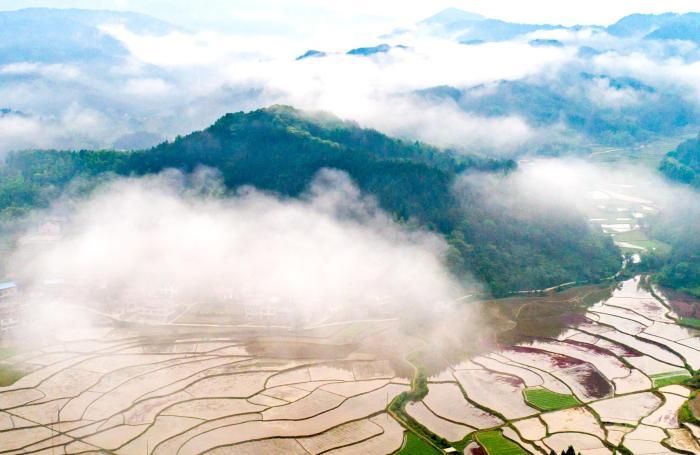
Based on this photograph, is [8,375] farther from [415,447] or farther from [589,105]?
[589,105]

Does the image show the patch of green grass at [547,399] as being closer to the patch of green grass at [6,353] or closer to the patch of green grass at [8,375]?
the patch of green grass at [8,375]

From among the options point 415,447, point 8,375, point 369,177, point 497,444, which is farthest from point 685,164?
point 8,375

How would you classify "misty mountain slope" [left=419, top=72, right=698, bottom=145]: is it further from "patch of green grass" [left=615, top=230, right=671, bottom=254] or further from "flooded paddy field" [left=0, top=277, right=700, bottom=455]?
"flooded paddy field" [left=0, top=277, right=700, bottom=455]

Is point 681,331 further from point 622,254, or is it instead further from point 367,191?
point 367,191

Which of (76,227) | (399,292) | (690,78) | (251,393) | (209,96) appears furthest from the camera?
(690,78)

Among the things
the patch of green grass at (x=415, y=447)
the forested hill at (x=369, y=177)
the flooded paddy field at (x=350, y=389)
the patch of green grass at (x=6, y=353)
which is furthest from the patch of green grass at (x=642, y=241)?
the patch of green grass at (x=6, y=353)

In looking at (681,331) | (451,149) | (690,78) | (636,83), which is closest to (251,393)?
(681,331)
